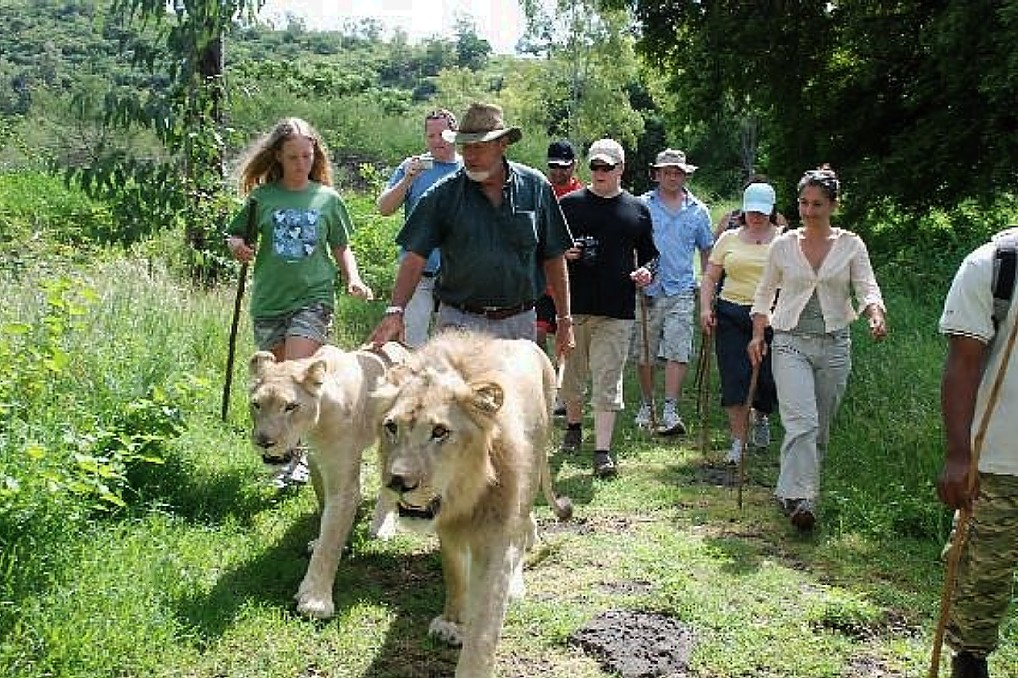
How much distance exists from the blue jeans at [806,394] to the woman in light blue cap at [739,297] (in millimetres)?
1392

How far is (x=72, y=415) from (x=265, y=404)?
130 cm

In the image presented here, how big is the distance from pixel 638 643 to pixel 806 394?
7.53 ft

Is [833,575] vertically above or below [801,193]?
below

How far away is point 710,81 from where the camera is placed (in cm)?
1430

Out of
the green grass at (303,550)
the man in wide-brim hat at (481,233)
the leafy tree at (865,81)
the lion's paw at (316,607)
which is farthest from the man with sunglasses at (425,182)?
the leafy tree at (865,81)

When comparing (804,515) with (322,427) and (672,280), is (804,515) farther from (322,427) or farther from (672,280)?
(672,280)

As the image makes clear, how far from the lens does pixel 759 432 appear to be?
8.59 meters

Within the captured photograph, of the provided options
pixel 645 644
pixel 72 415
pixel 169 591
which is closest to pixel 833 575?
pixel 645 644

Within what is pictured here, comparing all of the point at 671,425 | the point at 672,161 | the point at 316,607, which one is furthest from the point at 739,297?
the point at 316,607

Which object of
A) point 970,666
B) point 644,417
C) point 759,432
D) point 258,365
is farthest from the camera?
point 644,417

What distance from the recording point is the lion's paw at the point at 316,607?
4637 millimetres

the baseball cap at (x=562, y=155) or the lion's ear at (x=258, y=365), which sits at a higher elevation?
the baseball cap at (x=562, y=155)

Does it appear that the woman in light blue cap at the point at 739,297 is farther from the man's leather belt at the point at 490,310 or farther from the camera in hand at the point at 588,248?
the man's leather belt at the point at 490,310

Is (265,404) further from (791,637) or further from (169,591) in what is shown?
(791,637)
